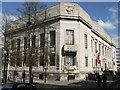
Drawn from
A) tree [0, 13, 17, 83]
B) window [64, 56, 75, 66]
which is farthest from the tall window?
tree [0, 13, 17, 83]

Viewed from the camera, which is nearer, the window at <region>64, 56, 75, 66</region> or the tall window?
the window at <region>64, 56, 75, 66</region>

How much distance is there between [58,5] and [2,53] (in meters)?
20.9

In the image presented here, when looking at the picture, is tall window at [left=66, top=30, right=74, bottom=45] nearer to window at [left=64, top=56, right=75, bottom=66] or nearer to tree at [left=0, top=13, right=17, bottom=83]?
window at [left=64, top=56, right=75, bottom=66]

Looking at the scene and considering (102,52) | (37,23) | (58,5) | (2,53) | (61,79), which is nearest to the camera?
(2,53)

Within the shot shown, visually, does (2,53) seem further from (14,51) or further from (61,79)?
(61,79)

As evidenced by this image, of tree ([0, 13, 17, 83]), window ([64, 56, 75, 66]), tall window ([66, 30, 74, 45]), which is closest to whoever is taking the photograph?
tree ([0, 13, 17, 83])

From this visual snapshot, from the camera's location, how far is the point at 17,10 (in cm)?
3484

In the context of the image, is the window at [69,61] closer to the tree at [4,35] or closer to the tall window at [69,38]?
the tall window at [69,38]

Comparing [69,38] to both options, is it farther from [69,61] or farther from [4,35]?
[4,35]

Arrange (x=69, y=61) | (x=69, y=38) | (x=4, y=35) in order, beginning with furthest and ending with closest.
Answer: (x=69, y=38) < (x=69, y=61) < (x=4, y=35)

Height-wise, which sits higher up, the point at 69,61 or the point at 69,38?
the point at 69,38

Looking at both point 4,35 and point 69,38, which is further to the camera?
point 69,38

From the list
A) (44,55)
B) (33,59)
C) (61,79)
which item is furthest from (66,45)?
(33,59)

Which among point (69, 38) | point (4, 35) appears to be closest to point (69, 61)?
point (69, 38)
